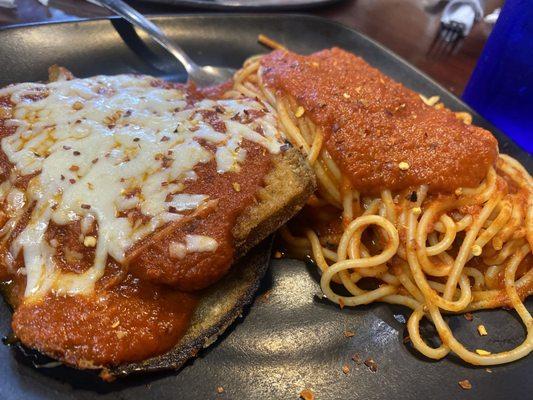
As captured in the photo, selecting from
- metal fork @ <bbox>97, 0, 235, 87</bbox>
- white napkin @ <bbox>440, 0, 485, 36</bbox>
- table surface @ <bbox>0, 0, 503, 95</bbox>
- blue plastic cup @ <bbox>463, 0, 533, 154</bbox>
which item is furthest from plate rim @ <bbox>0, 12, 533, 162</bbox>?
white napkin @ <bbox>440, 0, 485, 36</bbox>

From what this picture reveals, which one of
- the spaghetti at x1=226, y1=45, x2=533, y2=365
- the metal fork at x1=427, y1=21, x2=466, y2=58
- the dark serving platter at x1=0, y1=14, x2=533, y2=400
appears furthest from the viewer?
the metal fork at x1=427, y1=21, x2=466, y2=58

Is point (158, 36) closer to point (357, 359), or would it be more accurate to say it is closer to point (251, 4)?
point (251, 4)

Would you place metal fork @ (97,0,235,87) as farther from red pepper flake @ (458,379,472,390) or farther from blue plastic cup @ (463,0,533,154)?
red pepper flake @ (458,379,472,390)

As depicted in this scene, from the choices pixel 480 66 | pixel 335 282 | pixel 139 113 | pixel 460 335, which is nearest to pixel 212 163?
pixel 139 113

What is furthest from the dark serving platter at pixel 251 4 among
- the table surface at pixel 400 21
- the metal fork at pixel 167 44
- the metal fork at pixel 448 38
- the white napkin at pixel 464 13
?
the white napkin at pixel 464 13

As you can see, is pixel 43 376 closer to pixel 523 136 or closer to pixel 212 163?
pixel 212 163

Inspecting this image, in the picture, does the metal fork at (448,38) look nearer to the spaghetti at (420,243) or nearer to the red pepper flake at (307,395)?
the spaghetti at (420,243)

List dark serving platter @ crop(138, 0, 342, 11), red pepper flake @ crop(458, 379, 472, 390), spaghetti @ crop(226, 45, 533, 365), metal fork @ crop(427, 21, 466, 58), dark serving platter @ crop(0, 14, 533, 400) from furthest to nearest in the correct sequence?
metal fork @ crop(427, 21, 466, 58), dark serving platter @ crop(138, 0, 342, 11), spaghetti @ crop(226, 45, 533, 365), red pepper flake @ crop(458, 379, 472, 390), dark serving platter @ crop(0, 14, 533, 400)
